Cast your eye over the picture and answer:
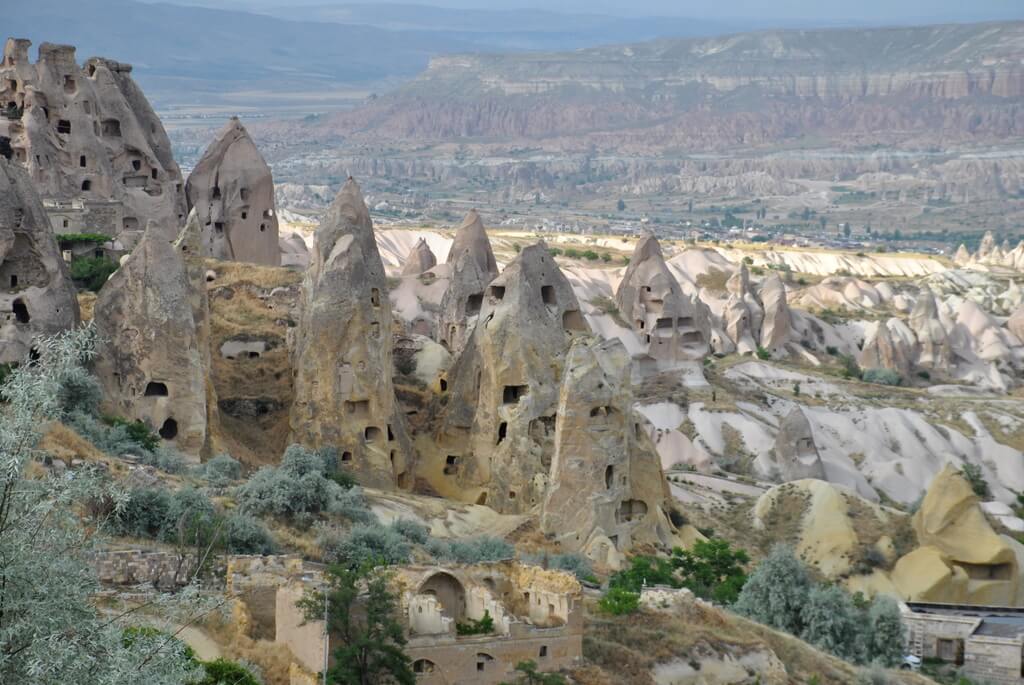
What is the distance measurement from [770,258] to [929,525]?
8552cm

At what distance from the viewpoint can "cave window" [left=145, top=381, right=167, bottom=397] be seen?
30.6 meters

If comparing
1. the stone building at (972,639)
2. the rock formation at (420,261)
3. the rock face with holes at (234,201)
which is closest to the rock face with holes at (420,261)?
the rock formation at (420,261)

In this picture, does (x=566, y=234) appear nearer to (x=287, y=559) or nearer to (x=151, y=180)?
(x=151, y=180)

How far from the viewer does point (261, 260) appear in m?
44.3

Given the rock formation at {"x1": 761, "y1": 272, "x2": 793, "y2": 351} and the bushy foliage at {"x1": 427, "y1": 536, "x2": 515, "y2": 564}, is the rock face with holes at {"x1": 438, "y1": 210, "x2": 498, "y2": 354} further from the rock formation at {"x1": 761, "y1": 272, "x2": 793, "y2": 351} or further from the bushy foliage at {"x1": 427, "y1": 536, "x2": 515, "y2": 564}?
the rock formation at {"x1": 761, "y1": 272, "x2": 793, "y2": 351}

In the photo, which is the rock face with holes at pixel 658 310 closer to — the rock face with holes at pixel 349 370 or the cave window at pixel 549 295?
the cave window at pixel 549 295

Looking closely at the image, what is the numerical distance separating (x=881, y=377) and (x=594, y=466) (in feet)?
128

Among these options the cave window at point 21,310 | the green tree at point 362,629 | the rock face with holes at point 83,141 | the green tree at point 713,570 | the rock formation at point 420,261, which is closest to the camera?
the green tree at point 362,629

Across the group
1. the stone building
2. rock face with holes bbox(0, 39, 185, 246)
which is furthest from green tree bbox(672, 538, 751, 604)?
rock face with holes bbox(0, 39, 185, 246)

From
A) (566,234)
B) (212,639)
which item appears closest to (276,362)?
(212,639)

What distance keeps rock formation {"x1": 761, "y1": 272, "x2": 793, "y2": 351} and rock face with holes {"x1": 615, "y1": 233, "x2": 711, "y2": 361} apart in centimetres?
1229

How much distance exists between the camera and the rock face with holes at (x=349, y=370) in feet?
109

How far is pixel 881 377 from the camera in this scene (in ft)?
226

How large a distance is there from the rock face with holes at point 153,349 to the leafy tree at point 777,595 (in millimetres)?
8323
